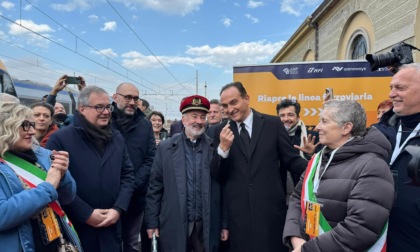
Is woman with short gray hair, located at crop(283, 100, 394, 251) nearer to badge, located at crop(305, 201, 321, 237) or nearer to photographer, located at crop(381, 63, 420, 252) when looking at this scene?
badge, located at crop(305, 201, 321, 237)

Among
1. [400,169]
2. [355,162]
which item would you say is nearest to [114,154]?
[355,162]

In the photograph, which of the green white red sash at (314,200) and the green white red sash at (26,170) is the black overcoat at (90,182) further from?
the green white red sash at (314,200)

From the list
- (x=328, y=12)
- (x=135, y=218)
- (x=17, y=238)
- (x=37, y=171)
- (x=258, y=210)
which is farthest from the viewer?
(x=328, y=12)

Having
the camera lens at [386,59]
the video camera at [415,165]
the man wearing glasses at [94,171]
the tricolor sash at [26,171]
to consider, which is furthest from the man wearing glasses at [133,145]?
the video camera at [415,165]

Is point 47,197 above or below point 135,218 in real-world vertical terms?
above

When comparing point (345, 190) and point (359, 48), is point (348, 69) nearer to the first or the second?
point (345, 190)

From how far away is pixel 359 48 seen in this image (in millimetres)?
8672

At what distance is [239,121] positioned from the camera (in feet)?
8.48

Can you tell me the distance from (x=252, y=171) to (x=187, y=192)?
557 millimetres

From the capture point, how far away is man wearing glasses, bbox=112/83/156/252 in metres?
3.16

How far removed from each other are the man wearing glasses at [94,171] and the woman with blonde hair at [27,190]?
0.39m

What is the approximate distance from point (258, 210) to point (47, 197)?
1.50m

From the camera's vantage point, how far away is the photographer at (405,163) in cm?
169

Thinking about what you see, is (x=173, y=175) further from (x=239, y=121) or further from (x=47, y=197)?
(x=47, y=197)
